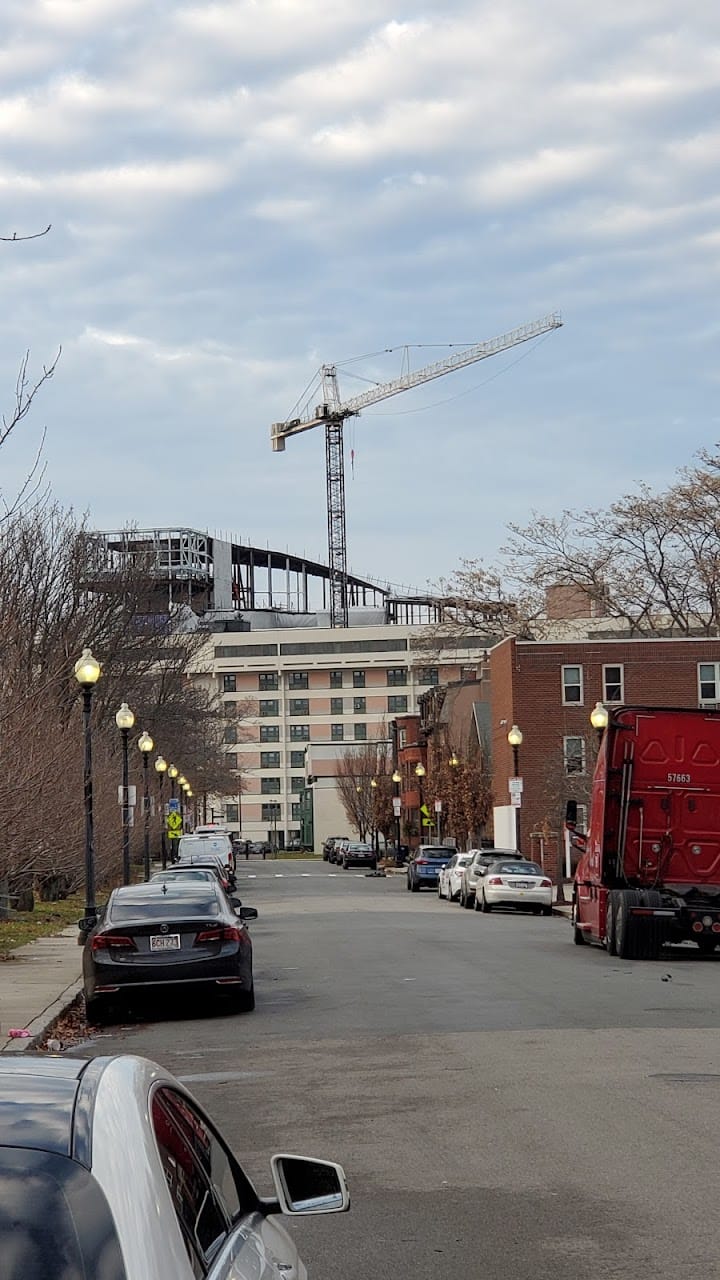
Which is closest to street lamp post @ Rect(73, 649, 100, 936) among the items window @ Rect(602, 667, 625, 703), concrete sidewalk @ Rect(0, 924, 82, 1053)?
concrete sidewalk @ Rect(0, 924, 82, 1053)

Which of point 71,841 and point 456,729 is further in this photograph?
point 456,729

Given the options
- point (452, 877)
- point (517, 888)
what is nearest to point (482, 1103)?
point (517, 888)

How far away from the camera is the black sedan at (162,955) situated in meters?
17.3

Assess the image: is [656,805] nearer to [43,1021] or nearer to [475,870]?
[43,1021]

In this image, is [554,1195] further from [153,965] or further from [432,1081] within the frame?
[153,965]

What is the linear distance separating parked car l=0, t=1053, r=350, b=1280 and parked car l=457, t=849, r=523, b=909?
39011mm

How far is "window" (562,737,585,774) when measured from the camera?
213ft

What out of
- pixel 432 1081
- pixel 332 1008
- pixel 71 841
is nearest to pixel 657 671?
pixel 71 841

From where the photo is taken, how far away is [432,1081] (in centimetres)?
1241

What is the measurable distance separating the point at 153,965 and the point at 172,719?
45.9 metres

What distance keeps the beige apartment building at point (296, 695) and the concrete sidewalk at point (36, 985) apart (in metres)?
128

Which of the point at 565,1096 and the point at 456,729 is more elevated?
the point at 456,729

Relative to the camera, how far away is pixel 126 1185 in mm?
3096

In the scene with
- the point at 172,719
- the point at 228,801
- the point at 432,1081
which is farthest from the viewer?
the point at 228,801
